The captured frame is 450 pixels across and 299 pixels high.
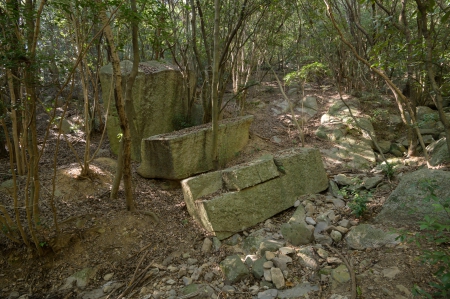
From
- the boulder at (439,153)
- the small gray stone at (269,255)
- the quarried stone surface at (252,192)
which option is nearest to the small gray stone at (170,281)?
the quarried stone surface at (252,192)

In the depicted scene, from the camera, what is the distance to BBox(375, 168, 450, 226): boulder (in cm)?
350

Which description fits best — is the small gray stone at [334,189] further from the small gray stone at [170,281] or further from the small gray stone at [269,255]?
the small gray stone at [170,281]

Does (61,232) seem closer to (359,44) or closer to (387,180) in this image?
(387,180)

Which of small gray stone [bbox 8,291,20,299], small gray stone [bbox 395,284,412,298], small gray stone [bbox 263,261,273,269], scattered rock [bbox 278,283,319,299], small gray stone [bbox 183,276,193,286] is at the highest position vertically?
small gray stone [bbox 395,284,412,298]

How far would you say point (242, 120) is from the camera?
762 cm

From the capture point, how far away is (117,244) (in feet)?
13.9

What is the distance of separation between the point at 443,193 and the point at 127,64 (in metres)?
7.41

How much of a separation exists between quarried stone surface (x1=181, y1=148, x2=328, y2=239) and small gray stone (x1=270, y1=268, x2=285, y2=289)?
1197mm

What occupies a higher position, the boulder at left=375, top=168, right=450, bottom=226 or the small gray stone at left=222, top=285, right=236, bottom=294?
the boulder at left=375, top=168, right=450, bottom=226

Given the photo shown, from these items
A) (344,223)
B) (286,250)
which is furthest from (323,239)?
(286,250)

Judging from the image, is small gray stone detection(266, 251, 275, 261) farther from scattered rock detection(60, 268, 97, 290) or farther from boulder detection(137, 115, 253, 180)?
boulder detection(137, 115, 253, 180)

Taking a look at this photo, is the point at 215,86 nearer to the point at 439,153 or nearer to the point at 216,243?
the point at 216,243

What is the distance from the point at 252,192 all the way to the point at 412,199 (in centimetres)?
222

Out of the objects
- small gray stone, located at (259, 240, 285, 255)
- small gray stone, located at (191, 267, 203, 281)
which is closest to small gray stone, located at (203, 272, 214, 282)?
small gray stone, located at (191, 267, 203, 281)
